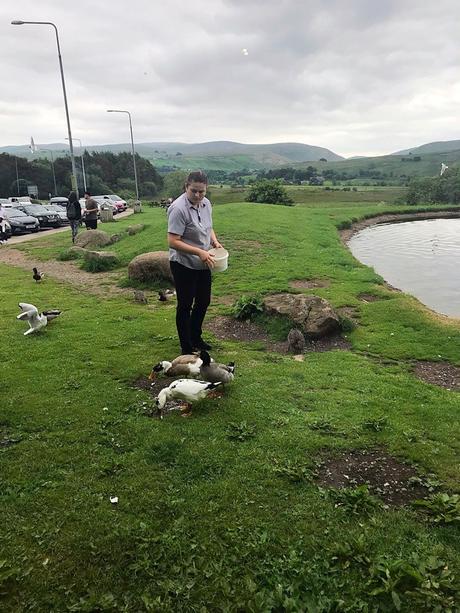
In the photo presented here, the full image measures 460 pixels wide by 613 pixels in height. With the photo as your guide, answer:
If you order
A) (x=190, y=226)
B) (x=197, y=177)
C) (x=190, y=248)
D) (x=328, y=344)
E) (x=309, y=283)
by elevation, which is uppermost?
(x=197, y=177)

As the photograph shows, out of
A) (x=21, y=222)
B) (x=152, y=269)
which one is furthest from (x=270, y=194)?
(x=152, y=269)

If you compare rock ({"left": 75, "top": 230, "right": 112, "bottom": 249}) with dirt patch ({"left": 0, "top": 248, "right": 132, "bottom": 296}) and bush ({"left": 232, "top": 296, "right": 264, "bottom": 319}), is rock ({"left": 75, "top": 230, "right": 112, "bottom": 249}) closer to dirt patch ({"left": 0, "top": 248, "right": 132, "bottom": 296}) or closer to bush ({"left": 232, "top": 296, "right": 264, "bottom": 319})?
dirt patch ({"left": 0, "top": 248, "right": 132, "bottom": 296})

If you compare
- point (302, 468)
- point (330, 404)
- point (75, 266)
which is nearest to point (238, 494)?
point (302, 468)

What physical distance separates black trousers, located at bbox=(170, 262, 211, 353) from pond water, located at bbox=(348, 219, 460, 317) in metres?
9.04

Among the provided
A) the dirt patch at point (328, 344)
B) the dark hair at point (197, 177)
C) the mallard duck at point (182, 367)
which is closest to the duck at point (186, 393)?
the mallard duck at point (182, 367)

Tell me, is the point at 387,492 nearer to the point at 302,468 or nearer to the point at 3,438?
the point at 302,468

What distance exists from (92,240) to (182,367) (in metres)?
17.9

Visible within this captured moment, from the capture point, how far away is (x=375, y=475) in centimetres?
452

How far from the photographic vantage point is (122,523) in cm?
377

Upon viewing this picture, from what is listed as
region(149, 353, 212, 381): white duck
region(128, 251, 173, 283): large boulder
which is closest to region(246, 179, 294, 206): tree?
region(128, 251, 173, 283): large boulder

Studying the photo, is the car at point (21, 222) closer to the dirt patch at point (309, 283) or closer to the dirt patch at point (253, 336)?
the dirt patch at point (309, 283)

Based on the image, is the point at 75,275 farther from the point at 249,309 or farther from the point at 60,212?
the point at 60,212

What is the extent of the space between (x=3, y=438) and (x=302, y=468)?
319cm

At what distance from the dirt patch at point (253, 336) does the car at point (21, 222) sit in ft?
80.7
